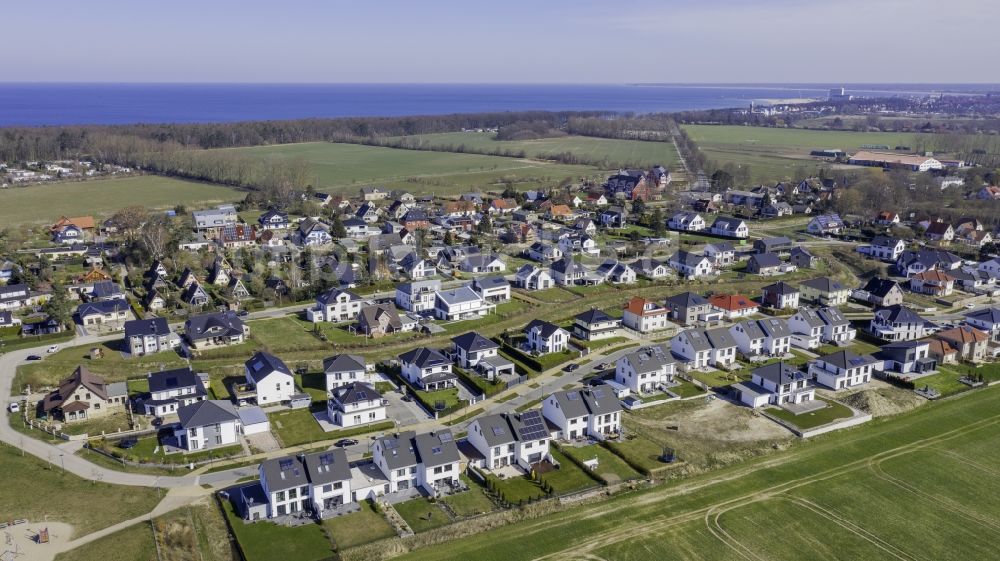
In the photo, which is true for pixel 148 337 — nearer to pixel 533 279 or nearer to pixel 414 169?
pixel 533 279

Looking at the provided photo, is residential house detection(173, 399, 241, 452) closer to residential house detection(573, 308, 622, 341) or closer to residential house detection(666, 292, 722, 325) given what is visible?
residential house detection(573, 308, 622, 341)

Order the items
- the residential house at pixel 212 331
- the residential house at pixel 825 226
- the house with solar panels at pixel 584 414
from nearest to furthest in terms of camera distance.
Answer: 1. the house with solar panels at pixel 584 414
2. the residential house at pixel 212 331
3. the residential house at pixel 825 226

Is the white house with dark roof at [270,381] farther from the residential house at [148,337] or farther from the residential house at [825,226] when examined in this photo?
the residential house at [825,226]

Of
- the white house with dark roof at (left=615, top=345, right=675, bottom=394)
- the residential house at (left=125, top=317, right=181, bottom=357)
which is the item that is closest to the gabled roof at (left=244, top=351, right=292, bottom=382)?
the residential house at (left=125, top=317, right=181, bottom=357)

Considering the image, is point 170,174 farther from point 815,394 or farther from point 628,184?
point 815,394

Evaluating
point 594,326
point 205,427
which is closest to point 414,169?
point 594,326

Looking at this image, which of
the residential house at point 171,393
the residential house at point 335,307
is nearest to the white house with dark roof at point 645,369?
the residential house at point 335,307
